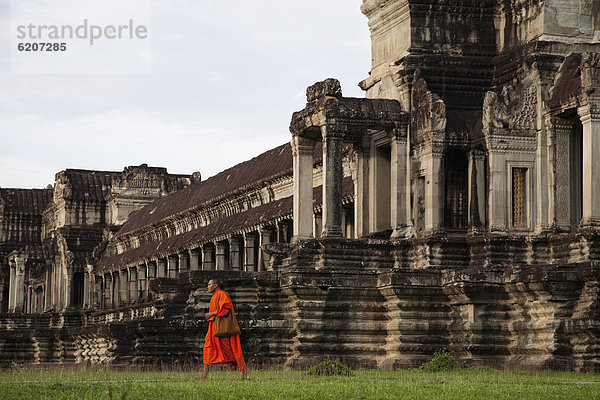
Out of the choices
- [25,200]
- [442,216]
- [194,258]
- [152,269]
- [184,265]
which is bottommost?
[152,269]

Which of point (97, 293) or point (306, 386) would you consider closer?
point (306, 386)

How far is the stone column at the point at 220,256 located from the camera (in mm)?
61406

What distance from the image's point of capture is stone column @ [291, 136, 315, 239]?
1415 inches

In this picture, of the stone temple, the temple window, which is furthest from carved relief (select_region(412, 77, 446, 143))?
the temple window

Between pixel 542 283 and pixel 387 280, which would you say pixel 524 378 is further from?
pixel 387 280

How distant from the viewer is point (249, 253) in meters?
57.5

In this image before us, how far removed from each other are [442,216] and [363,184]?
3.15 m

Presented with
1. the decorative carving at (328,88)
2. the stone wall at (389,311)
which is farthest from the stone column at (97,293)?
the decorative carving at (328,88)

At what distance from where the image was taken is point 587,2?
34.7 metres

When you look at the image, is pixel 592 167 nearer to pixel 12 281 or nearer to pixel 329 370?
pixel 329 370

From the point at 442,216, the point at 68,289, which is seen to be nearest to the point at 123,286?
the point at 68,289

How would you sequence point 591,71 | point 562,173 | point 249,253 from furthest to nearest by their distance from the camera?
point 249,253 < point 562,173 < point 591,71

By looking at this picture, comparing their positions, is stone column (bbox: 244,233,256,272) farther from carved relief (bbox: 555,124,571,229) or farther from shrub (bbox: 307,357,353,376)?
shrub (bbox: 307,357,353,376)

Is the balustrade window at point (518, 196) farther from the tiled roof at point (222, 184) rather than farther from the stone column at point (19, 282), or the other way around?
the stone column at point (19, 282)
